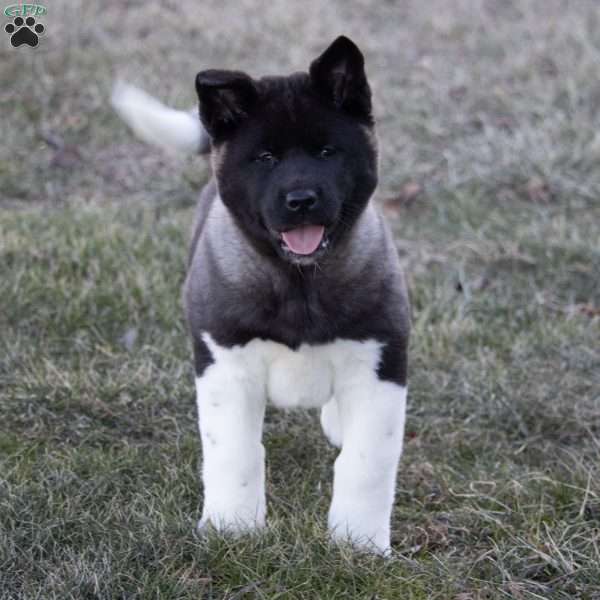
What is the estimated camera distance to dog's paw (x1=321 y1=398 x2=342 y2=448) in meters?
4.60

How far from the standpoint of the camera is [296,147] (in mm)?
3668

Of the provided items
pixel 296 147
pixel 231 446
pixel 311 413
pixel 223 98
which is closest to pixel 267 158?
pixel 296 147

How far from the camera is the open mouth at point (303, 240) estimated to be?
3.66 metres

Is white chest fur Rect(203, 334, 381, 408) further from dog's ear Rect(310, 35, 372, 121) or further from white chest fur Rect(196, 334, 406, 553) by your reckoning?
dog's ear Rect(310, 35, 372, 121)

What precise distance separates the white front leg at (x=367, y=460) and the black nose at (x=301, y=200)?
0.67m

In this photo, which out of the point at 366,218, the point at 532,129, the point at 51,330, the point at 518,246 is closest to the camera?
the point at 366,218

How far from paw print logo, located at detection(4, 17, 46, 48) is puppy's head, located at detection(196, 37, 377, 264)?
365 cm

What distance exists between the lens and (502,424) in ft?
16.5

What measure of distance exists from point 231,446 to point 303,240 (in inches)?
31.0

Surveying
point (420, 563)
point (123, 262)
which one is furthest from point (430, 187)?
point (420, 563)

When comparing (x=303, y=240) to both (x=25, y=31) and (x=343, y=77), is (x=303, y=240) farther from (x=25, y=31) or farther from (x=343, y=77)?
(x=25, y=31)

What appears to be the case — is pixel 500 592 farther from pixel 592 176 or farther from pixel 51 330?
pixel 592 176

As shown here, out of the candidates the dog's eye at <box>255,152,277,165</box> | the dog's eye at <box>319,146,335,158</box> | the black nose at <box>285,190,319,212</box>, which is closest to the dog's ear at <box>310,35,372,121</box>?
the dog's eye at <box>319,146,335,158</box>

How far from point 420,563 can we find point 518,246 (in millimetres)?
3374
